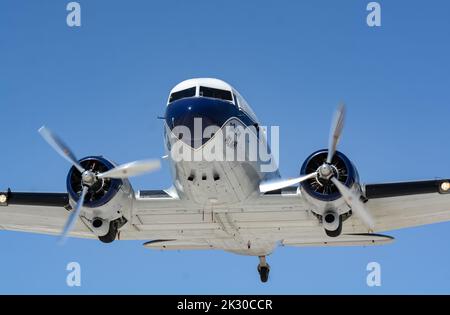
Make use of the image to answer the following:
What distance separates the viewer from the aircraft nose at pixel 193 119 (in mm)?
17391

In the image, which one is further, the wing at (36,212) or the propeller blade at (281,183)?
the wing at (36,212)

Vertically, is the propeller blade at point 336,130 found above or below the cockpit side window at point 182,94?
below

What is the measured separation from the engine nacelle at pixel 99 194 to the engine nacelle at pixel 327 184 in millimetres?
5053

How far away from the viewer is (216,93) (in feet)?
61.4

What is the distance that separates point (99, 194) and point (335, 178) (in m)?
6.44

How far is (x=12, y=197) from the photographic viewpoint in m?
20.8

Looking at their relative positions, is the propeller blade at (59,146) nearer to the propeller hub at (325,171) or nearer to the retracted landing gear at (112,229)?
the retracted landing gear at (112,229)

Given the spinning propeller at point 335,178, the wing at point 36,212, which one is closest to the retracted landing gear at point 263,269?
the wing at point 36,212

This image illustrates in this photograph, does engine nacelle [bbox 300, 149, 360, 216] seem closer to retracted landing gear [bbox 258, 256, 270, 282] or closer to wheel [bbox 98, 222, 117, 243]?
wheel [bbox 98, 222, 117, 243]

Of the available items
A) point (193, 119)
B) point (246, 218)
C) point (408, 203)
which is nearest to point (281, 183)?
point (246, 218)

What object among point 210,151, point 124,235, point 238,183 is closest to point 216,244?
point 124,235

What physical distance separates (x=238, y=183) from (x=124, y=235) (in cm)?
576
